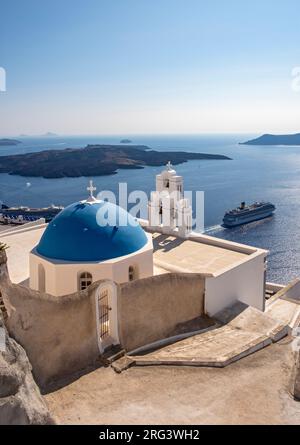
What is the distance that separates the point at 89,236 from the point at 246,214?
45.6 metres

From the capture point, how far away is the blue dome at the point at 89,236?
12180 millimetres

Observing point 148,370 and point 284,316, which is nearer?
point 148,370

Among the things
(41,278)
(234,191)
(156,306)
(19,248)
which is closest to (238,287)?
(156,306)

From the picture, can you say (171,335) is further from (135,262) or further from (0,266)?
(0,266)

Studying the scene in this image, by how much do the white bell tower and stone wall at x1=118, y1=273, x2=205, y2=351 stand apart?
5247mm

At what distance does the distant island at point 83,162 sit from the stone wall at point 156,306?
8920 centimetres

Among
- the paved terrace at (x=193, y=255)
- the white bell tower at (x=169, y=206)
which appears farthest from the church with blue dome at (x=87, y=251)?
the white bell tower at (x=169, y=206)

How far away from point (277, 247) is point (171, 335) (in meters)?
36.4

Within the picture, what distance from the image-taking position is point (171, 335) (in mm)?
12461

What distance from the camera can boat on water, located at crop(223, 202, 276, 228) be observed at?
54031 mm

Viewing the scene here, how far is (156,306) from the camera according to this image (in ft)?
39.3

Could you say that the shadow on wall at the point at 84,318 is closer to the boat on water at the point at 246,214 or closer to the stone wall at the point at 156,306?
the stone wall at the point at 156,306

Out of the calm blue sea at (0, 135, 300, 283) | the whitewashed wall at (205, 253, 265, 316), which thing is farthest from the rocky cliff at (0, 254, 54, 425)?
the calm blue sea at (0, 135, 300, 283)

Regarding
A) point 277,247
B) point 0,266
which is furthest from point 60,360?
point 277,247
